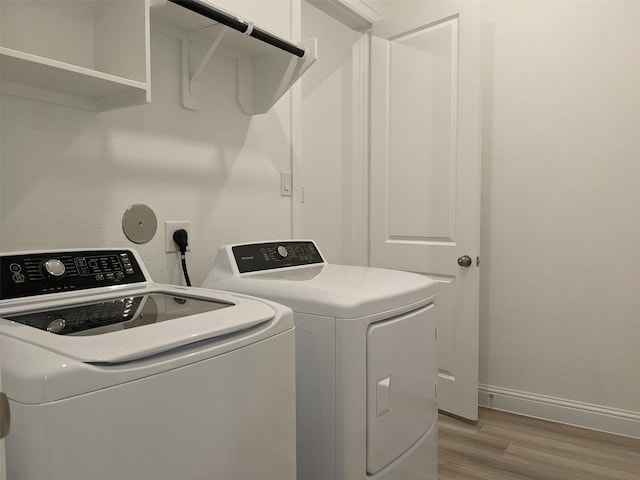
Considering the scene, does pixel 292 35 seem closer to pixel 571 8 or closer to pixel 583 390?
pixel 571 8

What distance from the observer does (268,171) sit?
6.51ft

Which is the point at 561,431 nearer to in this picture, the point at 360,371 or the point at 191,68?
the point at 360,371

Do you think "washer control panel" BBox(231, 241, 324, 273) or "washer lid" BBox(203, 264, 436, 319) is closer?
"washer lid" BBox(203, 264, 436, 319)

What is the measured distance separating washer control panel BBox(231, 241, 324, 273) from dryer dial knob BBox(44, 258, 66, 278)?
0.54 m

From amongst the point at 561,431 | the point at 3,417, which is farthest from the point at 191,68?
the point at 561,431

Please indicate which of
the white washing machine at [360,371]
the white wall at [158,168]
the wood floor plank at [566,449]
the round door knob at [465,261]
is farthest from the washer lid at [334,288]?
the wood floor plank at [566,449]

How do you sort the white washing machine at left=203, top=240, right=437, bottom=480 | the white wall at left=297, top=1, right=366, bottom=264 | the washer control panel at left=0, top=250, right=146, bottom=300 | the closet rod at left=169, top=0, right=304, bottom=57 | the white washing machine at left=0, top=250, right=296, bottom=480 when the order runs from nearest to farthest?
the white washing machine at left=0, top=250, right=296, bottom=480 < the washer control panel at left=0, top=250, right=146, bottom=300 < the white washing machine at left=203, top=240, right=437, bottom=480 < the closet rod at left=169, top=0, right=304, bottom=57 < the white wall at left=297, top=1, right=366, bottom=264

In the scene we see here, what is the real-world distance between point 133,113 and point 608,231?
2.20 metres

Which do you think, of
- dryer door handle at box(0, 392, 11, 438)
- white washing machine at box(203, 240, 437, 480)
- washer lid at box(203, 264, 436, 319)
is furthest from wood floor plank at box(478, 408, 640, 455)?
dryer door handle at box(0, 392, 11, 438)

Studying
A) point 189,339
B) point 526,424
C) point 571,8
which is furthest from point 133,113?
point 526,424

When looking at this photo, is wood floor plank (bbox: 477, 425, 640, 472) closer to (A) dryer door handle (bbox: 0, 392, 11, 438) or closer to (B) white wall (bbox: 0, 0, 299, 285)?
(B) white wall (bbox: 0, 0, 299, 285)

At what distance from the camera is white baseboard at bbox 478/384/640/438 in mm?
2311

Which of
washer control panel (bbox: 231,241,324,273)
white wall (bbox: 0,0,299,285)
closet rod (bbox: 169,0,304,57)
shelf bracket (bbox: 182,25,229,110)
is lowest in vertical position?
washer control panel (bbox: 231,241,324,273)

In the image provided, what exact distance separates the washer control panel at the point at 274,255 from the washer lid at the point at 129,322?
15.0 inches
